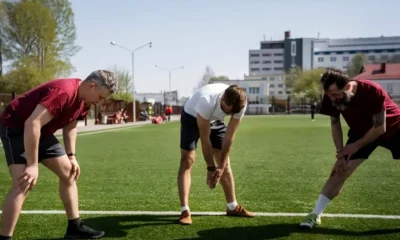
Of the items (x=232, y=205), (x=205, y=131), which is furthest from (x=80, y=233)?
(x=232, y=205)

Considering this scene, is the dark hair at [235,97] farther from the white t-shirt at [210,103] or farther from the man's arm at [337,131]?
the man's arm at [337,131]

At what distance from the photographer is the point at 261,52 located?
556 feet

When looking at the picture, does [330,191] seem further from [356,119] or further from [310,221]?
[356,119]

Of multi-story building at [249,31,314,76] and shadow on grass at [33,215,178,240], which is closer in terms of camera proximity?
shadow on grass at [33,215,178,240]

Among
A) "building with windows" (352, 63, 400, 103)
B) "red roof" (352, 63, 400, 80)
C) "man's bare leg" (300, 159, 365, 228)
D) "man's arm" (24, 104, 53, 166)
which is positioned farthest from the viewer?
"red roof" (352, 63, 400, 80)

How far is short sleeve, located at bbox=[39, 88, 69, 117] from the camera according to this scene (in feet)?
12.1

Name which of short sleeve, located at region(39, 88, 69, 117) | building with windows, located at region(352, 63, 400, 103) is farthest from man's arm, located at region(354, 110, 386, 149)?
building with windows, located at region(352, 63, 400, 103)

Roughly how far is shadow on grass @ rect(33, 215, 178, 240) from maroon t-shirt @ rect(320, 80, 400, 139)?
7.25 ft

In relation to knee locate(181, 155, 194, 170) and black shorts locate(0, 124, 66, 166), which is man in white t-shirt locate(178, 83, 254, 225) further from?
black shorts locate(0, 124, 66, 166)

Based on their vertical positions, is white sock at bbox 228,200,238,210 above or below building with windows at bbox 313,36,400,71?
below

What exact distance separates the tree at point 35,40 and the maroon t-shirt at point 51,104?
39.0 metres

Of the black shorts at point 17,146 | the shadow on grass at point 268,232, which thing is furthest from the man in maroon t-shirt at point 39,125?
the shadow on grass at point 268,232

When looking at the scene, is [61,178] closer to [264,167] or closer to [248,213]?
[248,213]

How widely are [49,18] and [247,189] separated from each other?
125ft
